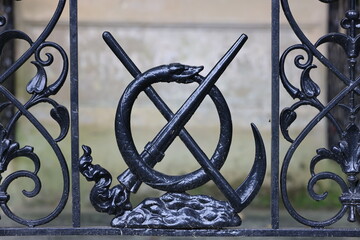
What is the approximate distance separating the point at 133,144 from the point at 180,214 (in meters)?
0.32

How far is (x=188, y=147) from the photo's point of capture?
274 centimetres

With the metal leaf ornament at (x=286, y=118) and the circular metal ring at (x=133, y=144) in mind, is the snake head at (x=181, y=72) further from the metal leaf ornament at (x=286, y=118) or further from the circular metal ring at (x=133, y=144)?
the metal leaf ornament at (x=286, y=118)

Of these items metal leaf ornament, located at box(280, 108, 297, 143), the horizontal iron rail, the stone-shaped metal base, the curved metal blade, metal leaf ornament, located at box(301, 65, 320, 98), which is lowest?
the horizontal iron rail

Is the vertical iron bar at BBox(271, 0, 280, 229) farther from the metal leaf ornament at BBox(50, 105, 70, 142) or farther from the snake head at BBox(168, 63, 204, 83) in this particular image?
the metal leaf ornament at BBox(50, 105, 70, 142)

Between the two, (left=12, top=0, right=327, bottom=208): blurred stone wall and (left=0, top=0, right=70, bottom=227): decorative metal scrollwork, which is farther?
(left=12, top=0, right=327, bottom=208): blurred stone wall

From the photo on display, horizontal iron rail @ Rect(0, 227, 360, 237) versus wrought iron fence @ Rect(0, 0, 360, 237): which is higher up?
wrought iron fence @ Rect(0, 0, 360, 237)

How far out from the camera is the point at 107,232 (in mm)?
2764

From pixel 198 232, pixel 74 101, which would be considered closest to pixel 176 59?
pixel 74 101

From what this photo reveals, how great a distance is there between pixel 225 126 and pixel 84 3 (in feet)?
8.73

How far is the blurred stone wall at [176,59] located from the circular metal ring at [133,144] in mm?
2331

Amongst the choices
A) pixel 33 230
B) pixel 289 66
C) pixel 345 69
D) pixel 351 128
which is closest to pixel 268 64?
pixel 289 66

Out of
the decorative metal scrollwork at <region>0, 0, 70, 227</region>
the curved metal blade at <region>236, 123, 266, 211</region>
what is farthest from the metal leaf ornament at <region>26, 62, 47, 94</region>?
the curved metal blade at <region>236, 123, 266, 211</region>

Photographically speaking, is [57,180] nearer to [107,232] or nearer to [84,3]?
[84,3]

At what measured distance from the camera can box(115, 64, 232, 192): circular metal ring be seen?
2.71m
